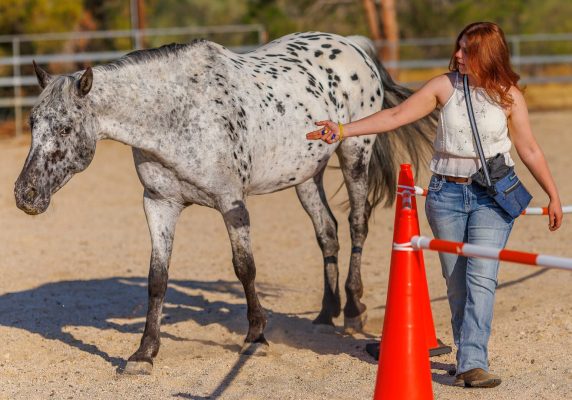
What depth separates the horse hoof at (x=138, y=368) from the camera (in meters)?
5.29

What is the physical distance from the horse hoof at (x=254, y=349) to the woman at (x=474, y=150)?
1.30 m

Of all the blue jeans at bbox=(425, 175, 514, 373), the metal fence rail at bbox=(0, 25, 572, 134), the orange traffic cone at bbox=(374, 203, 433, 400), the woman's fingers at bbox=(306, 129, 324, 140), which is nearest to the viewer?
the orange traffic cone at bbox=(374, 203, 433, 400)

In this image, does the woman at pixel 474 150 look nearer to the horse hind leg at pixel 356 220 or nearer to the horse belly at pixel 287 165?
the horse belly at pixel 287 165

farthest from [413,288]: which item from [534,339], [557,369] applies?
[534,339]

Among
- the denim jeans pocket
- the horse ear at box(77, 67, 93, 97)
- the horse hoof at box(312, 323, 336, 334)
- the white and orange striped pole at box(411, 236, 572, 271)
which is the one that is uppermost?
the horse ear at box(77, 67, 93, 97)

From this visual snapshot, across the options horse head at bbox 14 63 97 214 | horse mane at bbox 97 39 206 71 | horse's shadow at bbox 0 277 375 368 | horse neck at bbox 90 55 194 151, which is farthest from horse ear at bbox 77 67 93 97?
horse's shadow at bbox 0 277 375 368

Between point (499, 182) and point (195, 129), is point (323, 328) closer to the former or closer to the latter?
point (195, 129)

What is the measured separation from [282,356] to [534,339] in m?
1.45

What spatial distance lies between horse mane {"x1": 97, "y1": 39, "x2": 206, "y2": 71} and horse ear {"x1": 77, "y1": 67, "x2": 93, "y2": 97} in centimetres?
30

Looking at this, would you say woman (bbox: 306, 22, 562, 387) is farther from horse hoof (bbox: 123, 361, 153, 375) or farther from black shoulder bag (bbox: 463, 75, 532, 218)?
horse hoof (bbox: 123, 361, 153, 375)

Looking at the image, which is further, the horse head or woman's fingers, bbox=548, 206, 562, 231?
the horse head

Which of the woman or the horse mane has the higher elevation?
the horse mane

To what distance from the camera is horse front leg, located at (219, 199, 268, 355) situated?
5492 mm

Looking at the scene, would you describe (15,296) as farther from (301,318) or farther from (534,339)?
(534,339)
